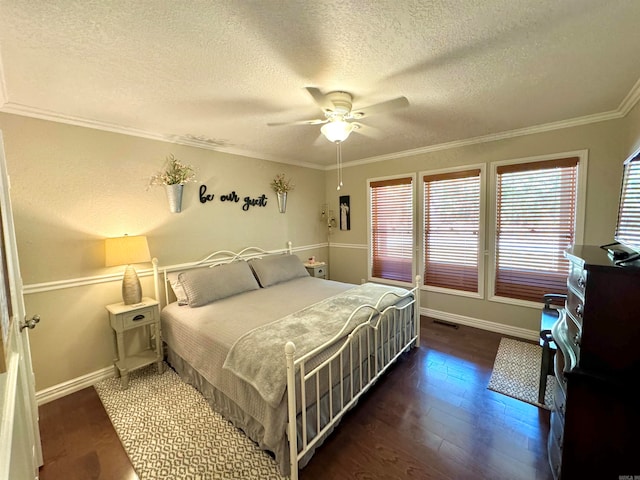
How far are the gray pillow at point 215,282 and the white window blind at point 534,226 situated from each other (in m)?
3.27

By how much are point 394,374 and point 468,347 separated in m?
1.15

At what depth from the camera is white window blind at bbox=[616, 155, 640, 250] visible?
152cm

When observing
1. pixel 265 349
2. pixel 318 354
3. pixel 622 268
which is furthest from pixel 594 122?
pixel 265 349

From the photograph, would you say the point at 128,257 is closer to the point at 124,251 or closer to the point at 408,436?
the point at 124,251

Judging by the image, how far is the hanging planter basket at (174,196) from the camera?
301 cm

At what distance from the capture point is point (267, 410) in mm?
1632

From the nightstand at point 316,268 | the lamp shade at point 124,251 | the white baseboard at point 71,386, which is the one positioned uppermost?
the lamp shade at point 124,251

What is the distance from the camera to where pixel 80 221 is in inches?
99.6

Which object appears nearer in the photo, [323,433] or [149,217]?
[323,433]

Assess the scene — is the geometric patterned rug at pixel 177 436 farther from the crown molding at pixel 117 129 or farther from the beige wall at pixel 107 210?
the crown molding at pixel 117 129

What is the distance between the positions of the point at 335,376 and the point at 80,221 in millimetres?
2728

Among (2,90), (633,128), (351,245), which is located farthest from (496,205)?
(2,90)

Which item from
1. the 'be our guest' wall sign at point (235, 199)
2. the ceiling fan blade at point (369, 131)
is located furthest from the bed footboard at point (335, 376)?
the 'be our guest' wall sign at point (235, 199)

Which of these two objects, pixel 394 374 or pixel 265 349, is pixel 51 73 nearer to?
Answer: pixel 265 349
